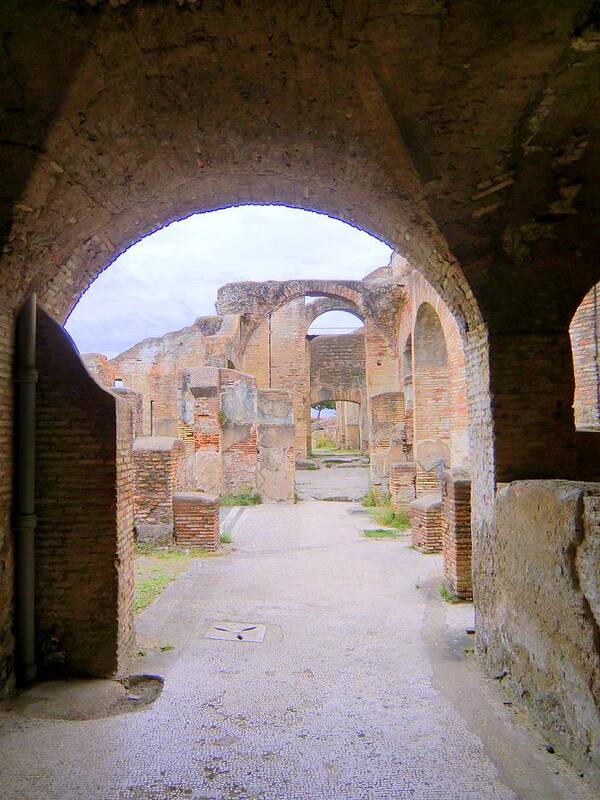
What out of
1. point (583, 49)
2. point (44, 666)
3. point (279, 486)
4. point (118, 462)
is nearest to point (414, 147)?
point (583, 49)

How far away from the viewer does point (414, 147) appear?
13.2 ft

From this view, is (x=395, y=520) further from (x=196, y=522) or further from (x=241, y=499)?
(x=196, y=522)

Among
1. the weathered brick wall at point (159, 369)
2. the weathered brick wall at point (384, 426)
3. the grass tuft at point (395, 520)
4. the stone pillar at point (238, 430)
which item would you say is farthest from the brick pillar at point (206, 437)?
the weathered brick wall at point (159, 369)

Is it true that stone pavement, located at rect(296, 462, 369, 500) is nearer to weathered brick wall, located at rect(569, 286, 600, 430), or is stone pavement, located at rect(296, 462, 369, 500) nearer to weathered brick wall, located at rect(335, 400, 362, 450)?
weathered brick wall, located at rect(569, 286, 600, 430)

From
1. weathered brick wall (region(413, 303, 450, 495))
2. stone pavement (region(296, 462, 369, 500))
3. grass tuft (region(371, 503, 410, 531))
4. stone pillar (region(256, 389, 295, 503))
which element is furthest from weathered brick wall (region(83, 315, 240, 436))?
grass tuft (region(371, 503, 410, 531))

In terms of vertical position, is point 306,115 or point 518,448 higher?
point 306,115

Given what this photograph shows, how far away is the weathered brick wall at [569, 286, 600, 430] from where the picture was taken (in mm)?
8742

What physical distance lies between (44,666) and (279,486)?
9.72 meters

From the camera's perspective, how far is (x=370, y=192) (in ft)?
15.4

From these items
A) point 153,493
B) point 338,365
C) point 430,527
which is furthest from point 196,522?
point 338,365

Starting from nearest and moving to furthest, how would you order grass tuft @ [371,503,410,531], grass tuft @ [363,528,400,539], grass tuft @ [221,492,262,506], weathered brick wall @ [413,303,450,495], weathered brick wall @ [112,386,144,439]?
grass tuft @ [363,528,400,539], grass tuft @ [371,503,410,531], weathered brick wall @ [413,303,450,495], grass tuft @ [221,492,262,506], weathered brick wall @ [112,386,144,439]

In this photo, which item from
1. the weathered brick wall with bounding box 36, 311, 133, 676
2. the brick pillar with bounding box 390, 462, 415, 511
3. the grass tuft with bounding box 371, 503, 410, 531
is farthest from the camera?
the brick pillar with bounding box 390, 462, 415, 511

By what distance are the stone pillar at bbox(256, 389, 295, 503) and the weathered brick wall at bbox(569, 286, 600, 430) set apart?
7.11 m

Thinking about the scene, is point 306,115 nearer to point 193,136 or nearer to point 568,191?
point 193,136
